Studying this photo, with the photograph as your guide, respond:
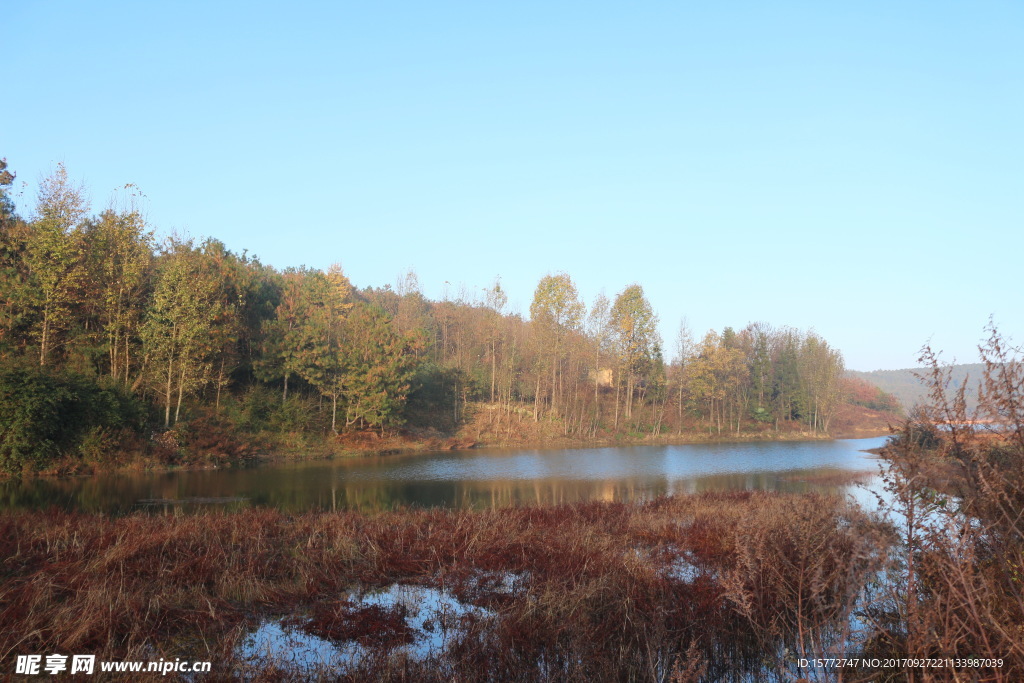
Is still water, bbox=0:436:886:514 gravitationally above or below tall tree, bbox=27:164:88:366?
below

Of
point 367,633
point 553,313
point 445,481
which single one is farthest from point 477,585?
point 553,313

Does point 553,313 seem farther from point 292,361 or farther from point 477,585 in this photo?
point 477,585

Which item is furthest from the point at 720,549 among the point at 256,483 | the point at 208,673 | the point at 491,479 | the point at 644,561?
the point at 256,483

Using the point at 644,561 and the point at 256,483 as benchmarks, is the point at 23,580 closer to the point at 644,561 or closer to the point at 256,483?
the point at 644,561

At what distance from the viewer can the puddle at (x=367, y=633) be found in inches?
252

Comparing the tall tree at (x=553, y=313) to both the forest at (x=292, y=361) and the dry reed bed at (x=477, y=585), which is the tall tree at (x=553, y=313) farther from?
the dry reed bed at (x=477, y=585)

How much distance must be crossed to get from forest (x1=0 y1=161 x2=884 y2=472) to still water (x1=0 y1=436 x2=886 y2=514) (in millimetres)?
4017

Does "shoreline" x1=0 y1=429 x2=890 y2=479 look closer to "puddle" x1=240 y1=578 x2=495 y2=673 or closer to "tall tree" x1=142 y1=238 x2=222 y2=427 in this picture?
"tall tree" x1=142 y1=238 x2=222 y2=427

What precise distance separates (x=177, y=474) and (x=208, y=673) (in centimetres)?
2250

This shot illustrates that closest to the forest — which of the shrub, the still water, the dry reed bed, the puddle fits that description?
the shrub

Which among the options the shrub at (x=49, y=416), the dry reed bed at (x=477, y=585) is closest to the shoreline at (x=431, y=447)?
the shrub at (x=49, y=416)

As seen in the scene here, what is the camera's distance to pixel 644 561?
10.3 m

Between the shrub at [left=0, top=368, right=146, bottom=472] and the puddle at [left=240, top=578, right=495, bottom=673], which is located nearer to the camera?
the puddle at [left=240, top=578, right=495, bottom=673]

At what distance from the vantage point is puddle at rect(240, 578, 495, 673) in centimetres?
641
